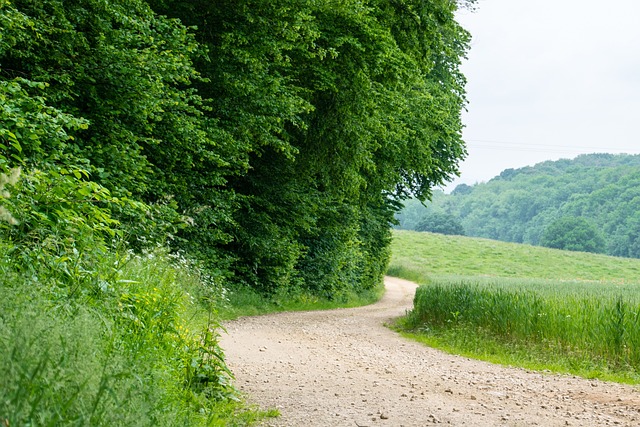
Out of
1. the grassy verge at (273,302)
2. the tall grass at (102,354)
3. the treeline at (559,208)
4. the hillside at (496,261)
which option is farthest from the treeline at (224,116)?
A: the treeline at (559,208)

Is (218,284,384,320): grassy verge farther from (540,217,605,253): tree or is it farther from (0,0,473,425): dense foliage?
(540,217,605,253): tree

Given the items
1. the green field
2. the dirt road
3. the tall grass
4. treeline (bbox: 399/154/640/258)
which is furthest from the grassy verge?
treeline (bbox: 399/154/640/258)

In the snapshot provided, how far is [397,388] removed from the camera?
8562 mm

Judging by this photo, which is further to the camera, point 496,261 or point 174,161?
point 496,261

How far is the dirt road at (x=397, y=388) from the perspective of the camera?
7.06 m

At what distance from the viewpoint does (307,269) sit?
24125 mm

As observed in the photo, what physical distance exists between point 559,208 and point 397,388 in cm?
10347

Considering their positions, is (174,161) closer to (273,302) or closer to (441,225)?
(273,302)

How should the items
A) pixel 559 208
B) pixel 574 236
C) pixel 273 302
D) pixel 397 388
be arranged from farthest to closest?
pixel 559 208, pixel 574 236, pixel 273 302, pixel 397 388

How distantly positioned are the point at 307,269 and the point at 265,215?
16.7 feet

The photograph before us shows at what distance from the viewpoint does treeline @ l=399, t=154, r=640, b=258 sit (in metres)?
86.5

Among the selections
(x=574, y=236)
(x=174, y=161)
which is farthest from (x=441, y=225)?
(x=174, y=161)

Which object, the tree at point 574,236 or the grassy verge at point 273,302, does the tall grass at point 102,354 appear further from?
the tree at point 574,236

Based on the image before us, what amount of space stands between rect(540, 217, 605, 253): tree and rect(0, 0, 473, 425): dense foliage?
62.8m
